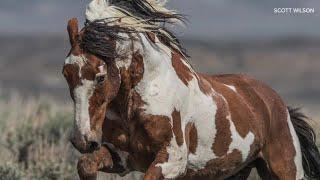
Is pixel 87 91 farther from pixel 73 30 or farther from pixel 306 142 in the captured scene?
pixel 306 142

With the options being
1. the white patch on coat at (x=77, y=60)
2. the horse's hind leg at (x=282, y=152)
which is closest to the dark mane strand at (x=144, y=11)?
the white patch on coat at (x=77, y=60)

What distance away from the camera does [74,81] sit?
302 inches

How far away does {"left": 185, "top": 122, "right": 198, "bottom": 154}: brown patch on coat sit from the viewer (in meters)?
8.55

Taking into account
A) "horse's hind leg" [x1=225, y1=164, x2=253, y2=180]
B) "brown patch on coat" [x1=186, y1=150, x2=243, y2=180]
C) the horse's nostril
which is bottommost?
"horse's hind leg" [x1=225, y1=164, x2=253, y2=180]

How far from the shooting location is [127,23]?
815 centimetres

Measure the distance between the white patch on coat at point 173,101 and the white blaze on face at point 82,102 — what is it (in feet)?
2.03

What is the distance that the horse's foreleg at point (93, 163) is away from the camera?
832 cm

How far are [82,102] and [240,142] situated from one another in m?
1.88

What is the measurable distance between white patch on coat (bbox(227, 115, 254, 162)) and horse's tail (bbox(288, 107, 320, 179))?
1.05 meters

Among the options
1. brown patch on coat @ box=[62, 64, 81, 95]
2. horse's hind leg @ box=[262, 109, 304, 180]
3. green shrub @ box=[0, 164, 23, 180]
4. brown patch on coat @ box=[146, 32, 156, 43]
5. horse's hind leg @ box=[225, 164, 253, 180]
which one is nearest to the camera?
brown patch on coat @ box=[62, 64, 81, 95]

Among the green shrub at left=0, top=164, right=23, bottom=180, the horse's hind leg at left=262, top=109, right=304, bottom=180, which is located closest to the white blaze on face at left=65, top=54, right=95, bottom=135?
the horse's hind leg at left=262, top=109, right=304, bottom=180

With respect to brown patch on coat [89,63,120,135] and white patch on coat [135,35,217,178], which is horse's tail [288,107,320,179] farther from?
brown patch on coat [89,63,120,135]

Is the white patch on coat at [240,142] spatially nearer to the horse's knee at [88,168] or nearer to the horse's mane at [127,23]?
the horse's mane at [127,23]

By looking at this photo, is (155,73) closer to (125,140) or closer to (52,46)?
(125,140)
